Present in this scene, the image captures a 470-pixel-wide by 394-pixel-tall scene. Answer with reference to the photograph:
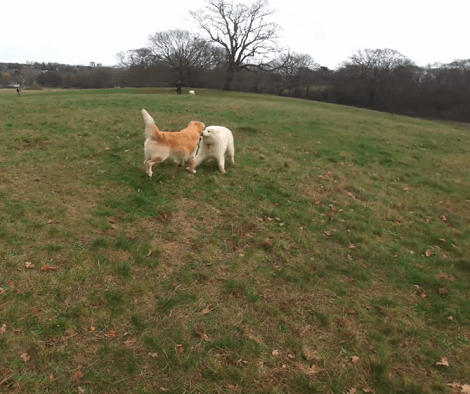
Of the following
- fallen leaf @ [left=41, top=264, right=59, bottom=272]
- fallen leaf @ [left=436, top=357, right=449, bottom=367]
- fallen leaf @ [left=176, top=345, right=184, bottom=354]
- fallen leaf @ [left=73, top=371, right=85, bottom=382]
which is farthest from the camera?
fallen leaf @ [left=41, top=264, right=59, bottom=272]

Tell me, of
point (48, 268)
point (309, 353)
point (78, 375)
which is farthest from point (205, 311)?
point (48, 268)

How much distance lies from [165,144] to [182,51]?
1785 inches

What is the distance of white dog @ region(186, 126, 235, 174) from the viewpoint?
759 centimetres

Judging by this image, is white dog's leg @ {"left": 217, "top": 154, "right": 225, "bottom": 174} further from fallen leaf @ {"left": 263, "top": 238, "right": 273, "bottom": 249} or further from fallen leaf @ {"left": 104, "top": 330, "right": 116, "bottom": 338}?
fallen leaf @ {"left": 104, "top": 330, "right": 116, "bottom": 338}

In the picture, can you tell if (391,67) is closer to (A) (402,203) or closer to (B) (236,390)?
(A) (402,203)

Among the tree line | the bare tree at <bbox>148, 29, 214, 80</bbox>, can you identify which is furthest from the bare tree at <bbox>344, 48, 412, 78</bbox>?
the bare tree at <bbox>148, 29, 214, 80</bbox>

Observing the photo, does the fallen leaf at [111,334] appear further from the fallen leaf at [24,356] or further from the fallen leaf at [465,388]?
the fallen leaf at [465,388]

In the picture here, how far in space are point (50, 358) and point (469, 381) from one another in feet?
14.0

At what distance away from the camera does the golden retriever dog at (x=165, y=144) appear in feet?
21.6

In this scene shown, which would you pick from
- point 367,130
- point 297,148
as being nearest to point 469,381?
point 297,148

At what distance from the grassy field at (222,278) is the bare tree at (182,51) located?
4005cm

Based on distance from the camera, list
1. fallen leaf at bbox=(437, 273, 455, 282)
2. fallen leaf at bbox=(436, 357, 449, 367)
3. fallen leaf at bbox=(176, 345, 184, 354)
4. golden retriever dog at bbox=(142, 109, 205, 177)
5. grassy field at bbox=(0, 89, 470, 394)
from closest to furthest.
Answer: grassy field at bbox=(0, 89, 470, 394), fallen leaf at bbox=(176, 345, 184, 354), fallen leaf at bbox=(436, 357, 449, 367), fallen leaf at bbox=(437, 273, 455, 282), golden retriever dog at bbox=(142, 109, 205, 177)

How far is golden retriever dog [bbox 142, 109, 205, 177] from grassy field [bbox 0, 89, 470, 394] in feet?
1.72

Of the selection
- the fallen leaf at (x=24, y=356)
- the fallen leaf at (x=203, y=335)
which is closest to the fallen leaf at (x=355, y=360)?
the fallen leaf at (x=203, y=335)
